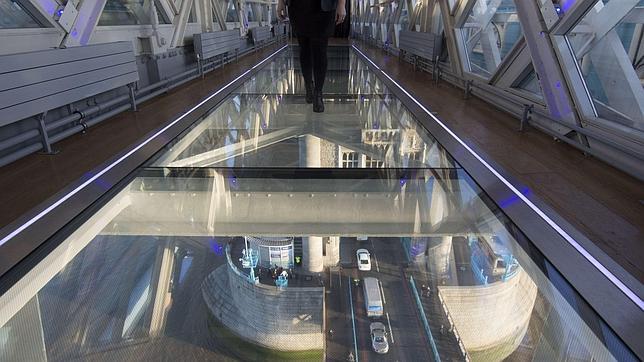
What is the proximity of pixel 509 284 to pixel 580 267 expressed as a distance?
0.84 feet

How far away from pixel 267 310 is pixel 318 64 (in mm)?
2676

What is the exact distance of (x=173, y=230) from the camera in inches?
83.1

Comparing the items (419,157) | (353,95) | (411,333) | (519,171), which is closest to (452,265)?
(411,333)

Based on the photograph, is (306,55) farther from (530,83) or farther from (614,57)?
(614,57)

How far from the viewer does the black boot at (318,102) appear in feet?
13.3

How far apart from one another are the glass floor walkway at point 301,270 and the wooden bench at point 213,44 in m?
4.43

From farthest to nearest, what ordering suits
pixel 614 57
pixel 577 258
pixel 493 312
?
pixel 614 57 → pixel 577 258 → pixel 493 312

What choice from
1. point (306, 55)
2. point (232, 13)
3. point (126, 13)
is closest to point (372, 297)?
point (306, 55)

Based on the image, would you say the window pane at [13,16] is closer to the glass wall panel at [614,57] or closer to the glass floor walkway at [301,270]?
the glass floor walkway at [301,270]

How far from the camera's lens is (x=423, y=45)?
7.24 metres

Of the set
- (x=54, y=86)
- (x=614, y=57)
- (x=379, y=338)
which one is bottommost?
(x=379, y=338)

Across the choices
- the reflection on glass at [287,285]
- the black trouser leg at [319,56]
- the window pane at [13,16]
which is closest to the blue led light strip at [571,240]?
the reflection on glass at [287,285]

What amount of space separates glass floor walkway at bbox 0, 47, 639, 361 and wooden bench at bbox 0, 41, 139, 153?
647 millimetres

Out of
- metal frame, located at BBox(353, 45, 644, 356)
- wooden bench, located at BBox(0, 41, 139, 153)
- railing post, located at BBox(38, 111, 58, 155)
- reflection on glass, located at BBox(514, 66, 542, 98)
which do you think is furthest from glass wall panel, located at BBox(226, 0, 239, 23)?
metal frame, located at BBox(353, 45, 644, 356)
